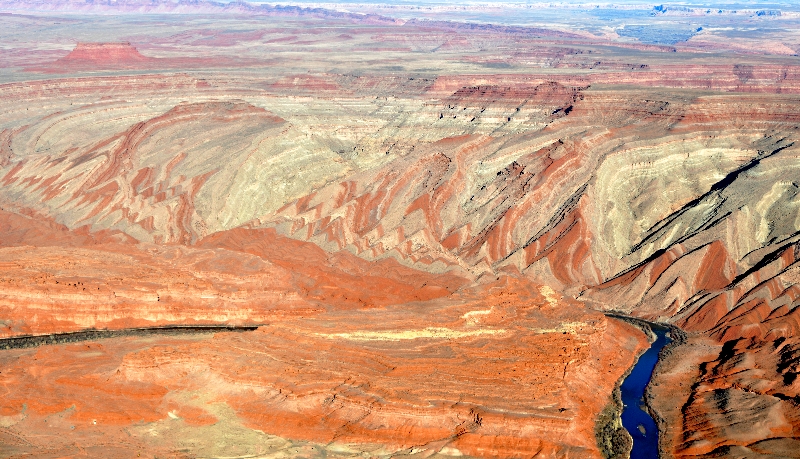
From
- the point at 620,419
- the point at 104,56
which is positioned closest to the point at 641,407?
the point at 620,419

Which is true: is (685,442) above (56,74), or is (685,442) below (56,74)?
below

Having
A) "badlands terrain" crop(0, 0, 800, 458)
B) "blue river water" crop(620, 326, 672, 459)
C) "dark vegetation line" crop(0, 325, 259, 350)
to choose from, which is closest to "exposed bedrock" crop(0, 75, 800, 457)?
"badlands terrain" crop(0, 0, 800, 458)

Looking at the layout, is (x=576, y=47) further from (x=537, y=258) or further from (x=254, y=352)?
(x=254, y=352)

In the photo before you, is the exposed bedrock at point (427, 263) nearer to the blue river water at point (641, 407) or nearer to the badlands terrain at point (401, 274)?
the badlands terrain at point (401, 274)

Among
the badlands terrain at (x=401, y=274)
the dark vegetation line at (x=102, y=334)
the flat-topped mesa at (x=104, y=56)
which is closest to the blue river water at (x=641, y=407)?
the badlands terrain at (x=401, y=274)

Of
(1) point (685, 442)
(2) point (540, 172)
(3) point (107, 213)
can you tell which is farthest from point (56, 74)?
(1) point (685, 442)
